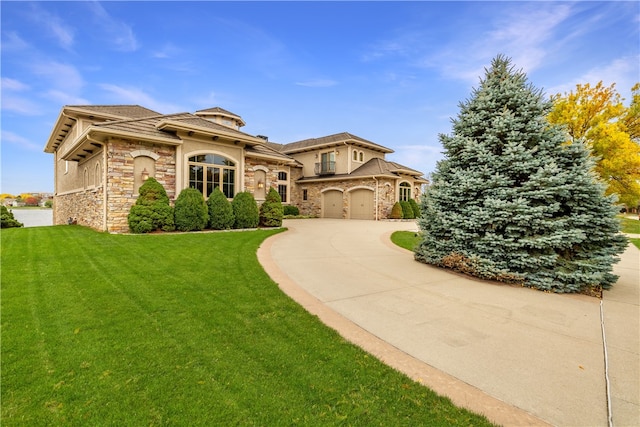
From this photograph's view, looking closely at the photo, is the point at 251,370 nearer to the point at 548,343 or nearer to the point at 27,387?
the point at 27,387

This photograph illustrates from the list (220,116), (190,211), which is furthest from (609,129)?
(220,116)

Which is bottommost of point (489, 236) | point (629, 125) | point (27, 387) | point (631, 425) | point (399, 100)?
point (631, 425)

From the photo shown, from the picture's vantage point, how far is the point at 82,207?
44.6 feet

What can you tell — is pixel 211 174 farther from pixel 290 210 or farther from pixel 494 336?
pixel 494 336

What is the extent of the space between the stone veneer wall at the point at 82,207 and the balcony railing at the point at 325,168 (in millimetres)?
15146

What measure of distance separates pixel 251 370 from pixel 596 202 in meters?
6.36

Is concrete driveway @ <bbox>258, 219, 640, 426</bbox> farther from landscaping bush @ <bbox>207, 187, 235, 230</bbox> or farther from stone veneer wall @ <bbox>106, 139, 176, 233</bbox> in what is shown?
stone veneer wall @ <bbox>106, 139, 176, 233</bbox>

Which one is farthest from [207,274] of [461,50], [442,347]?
[461,50]

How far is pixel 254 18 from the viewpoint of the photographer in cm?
1070

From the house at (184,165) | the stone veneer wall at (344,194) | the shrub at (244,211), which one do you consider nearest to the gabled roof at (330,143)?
the house at (184,165)

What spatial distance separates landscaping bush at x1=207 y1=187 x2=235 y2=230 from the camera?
11.6m

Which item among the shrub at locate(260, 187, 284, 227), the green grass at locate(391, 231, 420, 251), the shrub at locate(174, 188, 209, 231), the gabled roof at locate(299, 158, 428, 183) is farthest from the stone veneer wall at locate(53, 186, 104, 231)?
the gabled roof at locate(299, 158, 428, 183)

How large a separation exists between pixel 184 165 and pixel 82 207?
642 centimetres

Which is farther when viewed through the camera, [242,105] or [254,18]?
[242,105]
